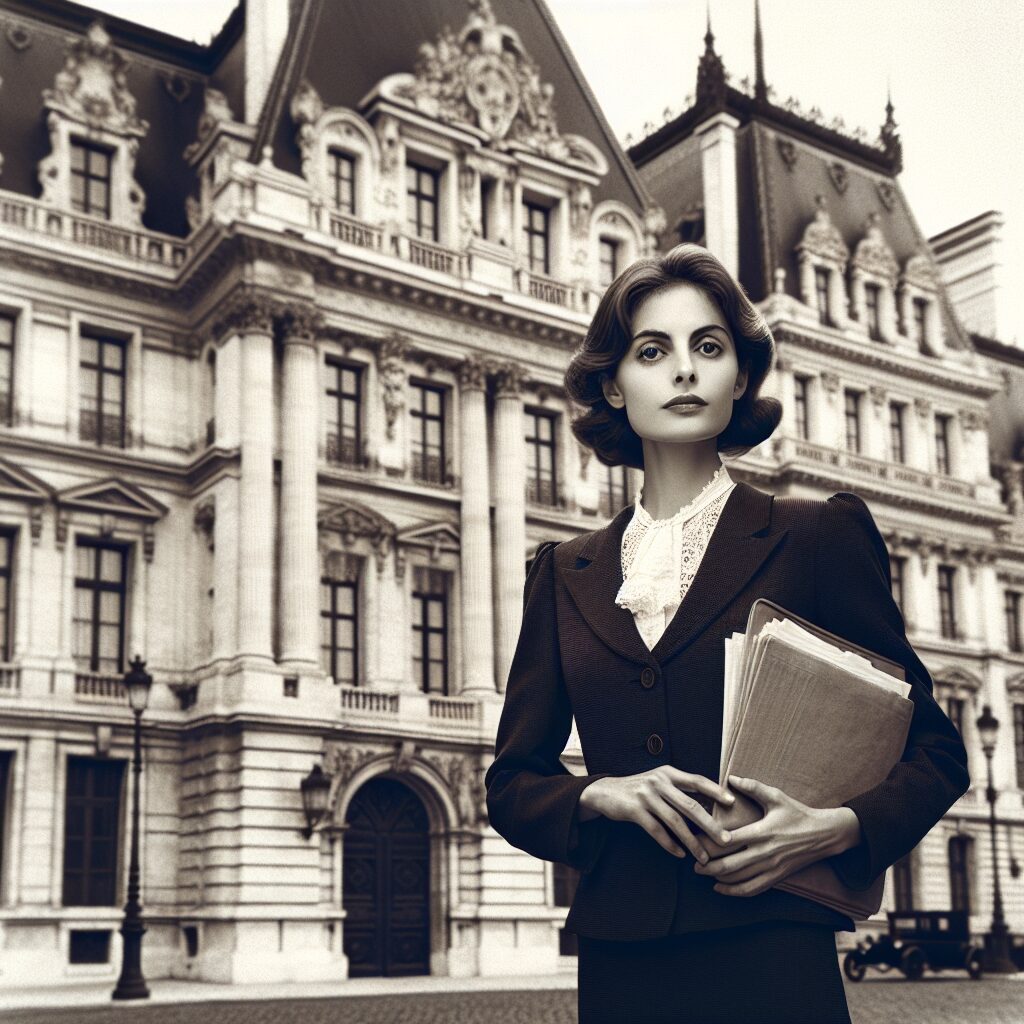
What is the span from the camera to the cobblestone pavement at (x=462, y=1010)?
17625 millimetres

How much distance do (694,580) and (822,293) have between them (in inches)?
1562

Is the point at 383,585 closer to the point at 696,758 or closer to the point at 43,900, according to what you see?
the point at 43,900

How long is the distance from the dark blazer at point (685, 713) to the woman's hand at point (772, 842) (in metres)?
0.07

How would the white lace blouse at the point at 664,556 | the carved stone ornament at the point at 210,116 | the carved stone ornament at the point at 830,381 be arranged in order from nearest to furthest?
the white lace blouse at the point at 664,556 → the carved stone ornament at the point at 210,116 → the carved stone ornament at the point at 830,381

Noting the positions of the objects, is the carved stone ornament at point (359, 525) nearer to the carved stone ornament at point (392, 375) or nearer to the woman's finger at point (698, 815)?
the carved stone ornament at point (392, 375)

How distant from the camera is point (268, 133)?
30172mm

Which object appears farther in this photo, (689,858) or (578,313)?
(578,313)

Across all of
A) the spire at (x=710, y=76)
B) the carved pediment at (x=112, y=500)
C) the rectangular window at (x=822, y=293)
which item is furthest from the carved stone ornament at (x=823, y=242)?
the carved pediment at (x=112, y=500)

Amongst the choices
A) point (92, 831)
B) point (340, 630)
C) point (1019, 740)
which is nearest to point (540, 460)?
point (340, 630)

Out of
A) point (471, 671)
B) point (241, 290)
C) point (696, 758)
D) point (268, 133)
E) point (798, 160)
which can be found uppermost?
point (798, 160)

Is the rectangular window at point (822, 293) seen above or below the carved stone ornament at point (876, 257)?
below

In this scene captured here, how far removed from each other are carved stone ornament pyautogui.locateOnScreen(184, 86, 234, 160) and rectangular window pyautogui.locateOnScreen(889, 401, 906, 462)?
19759 millimetres

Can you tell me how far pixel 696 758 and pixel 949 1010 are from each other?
1776 cm

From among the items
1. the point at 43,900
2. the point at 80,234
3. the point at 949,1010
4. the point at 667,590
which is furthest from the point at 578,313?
the point at 667,590
